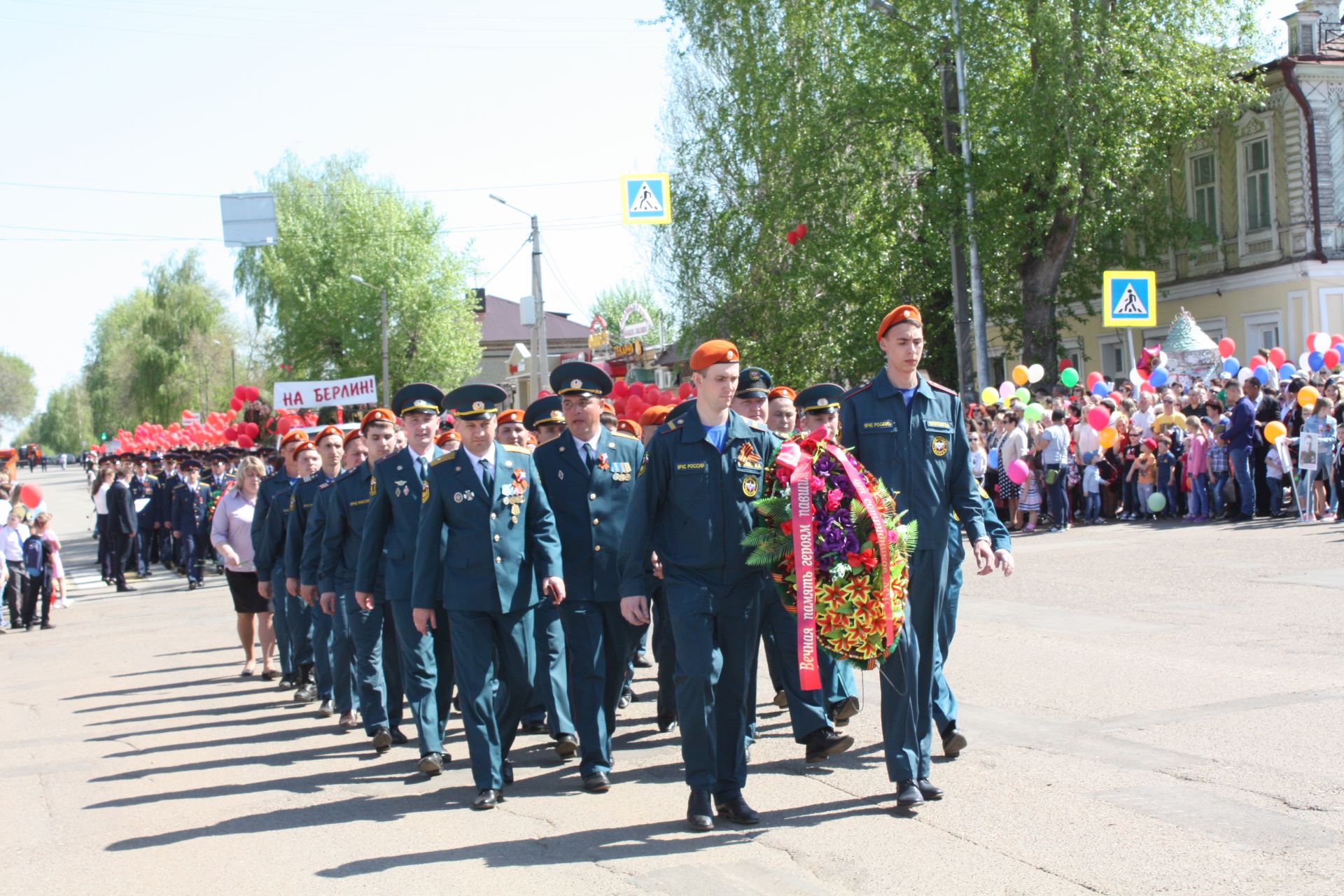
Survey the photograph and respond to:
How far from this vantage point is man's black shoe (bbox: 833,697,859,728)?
7.54 meters

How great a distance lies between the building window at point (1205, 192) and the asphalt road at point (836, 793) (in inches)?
886

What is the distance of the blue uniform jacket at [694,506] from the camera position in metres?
5.97

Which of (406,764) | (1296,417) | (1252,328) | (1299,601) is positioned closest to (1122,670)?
(1299,601)

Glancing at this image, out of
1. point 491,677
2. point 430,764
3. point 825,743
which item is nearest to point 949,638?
point 825,743

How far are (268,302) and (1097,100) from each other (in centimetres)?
4606

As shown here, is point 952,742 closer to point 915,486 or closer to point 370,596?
point 915,486

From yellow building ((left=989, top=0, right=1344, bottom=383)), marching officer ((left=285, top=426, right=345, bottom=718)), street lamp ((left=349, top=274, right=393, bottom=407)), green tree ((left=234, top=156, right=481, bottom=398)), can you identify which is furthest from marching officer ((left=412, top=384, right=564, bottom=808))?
green tree ((left=234, top=156, right=481, bottom=398))

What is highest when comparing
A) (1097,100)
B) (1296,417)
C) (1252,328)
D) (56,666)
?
(1097,100)

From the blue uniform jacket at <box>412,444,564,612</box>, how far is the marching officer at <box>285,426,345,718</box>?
282 centimetres

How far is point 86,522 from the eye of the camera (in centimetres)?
5119

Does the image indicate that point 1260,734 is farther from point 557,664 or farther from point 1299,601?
point 1299,601

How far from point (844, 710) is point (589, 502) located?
1885 mm

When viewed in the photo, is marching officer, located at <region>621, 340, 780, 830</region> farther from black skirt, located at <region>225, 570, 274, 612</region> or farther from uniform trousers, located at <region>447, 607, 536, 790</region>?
black skirt, located at <region>225, 570, 274, 612</region>

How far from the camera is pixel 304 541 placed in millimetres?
9625
